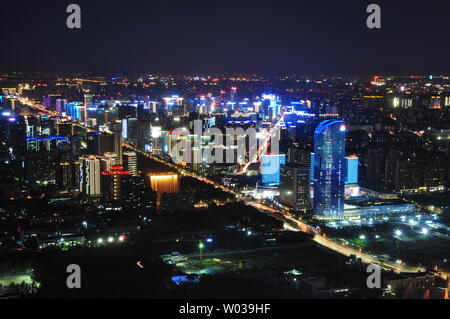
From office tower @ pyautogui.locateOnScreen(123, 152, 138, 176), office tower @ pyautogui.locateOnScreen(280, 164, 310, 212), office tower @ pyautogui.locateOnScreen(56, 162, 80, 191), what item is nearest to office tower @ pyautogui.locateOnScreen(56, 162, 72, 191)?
office tower @ pyautogui.locateOnScreen(56, 162, 80, 191)

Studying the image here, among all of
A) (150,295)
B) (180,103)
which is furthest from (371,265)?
(180,103)

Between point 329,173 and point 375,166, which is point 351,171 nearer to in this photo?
point 375,166

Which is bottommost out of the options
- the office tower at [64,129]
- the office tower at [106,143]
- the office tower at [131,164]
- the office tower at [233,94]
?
the office tower at [131,164]

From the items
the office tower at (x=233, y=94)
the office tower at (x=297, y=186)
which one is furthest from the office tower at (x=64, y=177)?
the office tower at (x=233, y=94)

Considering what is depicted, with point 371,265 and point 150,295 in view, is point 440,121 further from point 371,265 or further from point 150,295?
point 150,295

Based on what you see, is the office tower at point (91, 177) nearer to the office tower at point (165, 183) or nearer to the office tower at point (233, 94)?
the office tower at point (165, 183)

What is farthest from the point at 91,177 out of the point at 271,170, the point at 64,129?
the point at 64,129
